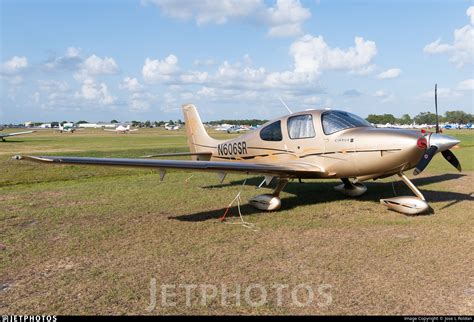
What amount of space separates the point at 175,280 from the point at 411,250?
3617mm

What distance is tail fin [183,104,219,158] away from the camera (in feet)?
44.1

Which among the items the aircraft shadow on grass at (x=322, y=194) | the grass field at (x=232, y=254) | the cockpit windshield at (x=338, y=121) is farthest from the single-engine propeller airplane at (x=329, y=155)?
the grass field at (x=232, y=254)

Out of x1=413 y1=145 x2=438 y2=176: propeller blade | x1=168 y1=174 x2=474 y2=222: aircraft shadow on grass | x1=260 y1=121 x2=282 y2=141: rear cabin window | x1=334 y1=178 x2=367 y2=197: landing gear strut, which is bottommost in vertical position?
x1=168 y1=174 x2=474 y2=222: aircraft shadow on grass

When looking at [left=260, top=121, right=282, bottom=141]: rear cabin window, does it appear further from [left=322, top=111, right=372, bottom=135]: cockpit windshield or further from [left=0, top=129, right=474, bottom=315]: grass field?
[left=0, top=129, right=474, bottom=315]: grass field

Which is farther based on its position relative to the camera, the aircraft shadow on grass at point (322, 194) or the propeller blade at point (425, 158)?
the aircraft shadow on grass at point (322, 194)

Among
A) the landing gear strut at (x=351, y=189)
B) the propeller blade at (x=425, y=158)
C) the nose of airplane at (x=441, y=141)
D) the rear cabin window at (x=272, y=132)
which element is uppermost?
the rear cabin window at (x=272, y=132)

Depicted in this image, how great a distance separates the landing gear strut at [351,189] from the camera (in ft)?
34.5

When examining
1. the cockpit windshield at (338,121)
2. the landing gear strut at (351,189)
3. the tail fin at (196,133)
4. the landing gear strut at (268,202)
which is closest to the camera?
the landing gear strut at (268,202)

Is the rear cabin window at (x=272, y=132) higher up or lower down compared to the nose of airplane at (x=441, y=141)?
higher up

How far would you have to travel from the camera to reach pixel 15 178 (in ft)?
52.7

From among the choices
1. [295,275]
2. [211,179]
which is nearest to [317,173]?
[295,275]

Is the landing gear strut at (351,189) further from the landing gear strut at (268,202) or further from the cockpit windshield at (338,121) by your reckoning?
the landing gear strut at (268,202)

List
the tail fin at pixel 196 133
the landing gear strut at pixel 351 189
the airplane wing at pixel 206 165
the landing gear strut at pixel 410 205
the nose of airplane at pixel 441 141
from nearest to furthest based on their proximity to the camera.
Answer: the airplane wing at pixel 206 165 < the nose of airplane at pixel 441 141 < the landing gear strut at pixel 410 205 < the landing gear strut at pixel 351 189 < the tail fin at pixel 196 133

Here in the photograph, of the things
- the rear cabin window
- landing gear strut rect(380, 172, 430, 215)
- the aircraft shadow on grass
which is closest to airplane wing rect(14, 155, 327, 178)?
the aircraft shadow on grass
